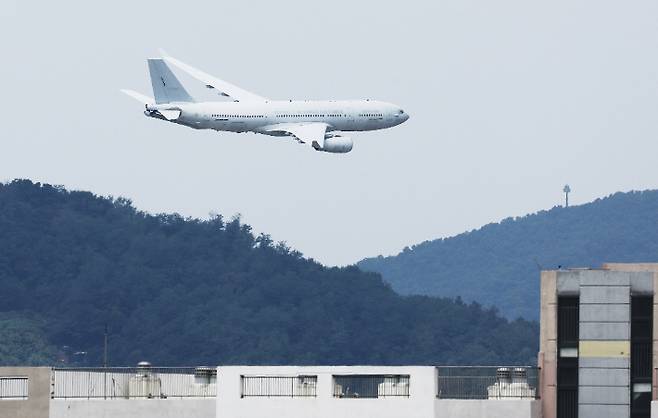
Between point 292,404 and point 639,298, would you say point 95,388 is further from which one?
point 639,298

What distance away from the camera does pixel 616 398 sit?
129 meters

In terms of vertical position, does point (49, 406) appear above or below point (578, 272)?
below

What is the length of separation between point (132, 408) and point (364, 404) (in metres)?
13.4

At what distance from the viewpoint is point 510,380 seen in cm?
13112

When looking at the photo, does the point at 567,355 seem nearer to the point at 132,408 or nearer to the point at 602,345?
the point at 602,345

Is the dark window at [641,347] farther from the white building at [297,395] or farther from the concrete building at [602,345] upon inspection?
the white building at [297,395]

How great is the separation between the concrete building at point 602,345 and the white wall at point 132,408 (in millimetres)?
19872

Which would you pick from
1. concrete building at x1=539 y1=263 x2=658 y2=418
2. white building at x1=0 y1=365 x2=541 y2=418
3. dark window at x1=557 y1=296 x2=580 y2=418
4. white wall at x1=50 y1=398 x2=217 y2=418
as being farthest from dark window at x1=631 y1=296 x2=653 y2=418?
white wall at x1=50 y1=398 x2=217 y2=418

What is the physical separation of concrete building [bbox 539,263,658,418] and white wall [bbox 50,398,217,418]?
19.9 meters

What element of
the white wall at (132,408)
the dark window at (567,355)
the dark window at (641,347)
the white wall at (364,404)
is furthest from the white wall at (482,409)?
the white wall at (132,408)

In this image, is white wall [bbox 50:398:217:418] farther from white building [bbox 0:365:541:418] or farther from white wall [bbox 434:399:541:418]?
white wall [bbox 434:399:541:418]

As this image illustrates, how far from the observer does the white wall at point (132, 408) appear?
12975 centimetres

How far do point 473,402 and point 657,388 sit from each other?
1026 cm

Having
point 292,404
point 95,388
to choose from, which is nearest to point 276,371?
point 292,404
